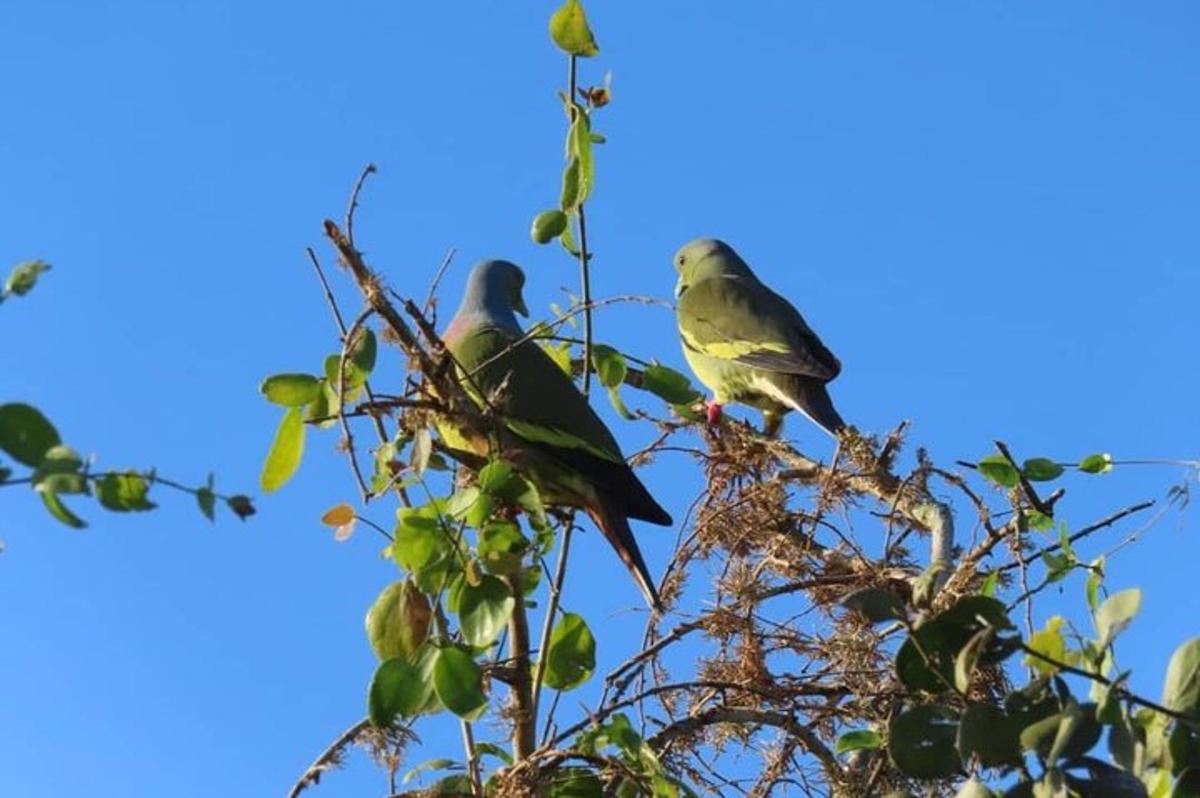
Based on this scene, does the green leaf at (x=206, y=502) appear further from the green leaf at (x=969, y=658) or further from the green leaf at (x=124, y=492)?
the green leaf at (x=969, y=658)

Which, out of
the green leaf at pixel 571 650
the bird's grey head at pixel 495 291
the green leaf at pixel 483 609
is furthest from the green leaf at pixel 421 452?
the bird's grey head at pixel 495 291

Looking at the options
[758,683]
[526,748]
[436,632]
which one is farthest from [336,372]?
[758,683]

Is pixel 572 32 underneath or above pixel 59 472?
above

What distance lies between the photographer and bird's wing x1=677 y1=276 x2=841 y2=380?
5.87 meters

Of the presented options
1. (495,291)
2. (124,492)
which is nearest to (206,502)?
(124,492)

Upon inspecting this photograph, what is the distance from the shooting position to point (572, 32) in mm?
3275

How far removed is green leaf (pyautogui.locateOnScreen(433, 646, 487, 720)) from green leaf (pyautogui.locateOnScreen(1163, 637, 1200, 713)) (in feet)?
3.63

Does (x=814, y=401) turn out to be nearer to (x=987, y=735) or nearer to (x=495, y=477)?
(x=495, y=477)

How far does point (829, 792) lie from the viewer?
3.31 meters

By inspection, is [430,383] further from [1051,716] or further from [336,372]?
[1051,716]

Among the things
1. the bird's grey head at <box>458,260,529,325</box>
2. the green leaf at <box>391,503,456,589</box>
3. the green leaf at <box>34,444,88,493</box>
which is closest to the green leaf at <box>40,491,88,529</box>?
the green leaf at <box>34,444,88,493</box>

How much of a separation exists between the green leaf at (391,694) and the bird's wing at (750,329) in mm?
3168

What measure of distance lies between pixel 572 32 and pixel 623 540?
46.4 inches

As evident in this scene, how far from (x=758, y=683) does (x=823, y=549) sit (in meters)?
0.51
